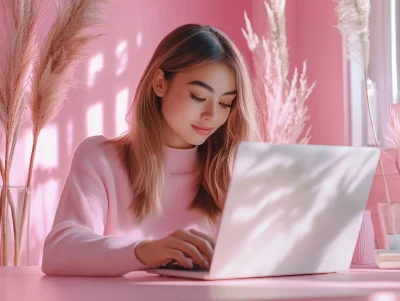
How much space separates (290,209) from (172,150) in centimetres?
76

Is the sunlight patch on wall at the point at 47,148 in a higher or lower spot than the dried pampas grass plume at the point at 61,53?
lower

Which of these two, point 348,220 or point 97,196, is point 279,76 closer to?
point 97,196

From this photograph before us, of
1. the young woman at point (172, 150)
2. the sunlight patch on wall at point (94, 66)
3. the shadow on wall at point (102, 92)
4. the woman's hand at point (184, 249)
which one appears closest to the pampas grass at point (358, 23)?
the young woman at point (172, 150)

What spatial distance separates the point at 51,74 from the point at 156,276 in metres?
1.80

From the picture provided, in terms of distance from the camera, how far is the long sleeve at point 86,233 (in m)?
1.29

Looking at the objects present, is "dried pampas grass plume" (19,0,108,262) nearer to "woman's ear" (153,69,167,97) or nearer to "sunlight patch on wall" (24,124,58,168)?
"sunlight patch on wall" (24,124,58,168)

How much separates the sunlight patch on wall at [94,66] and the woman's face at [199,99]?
180 cm

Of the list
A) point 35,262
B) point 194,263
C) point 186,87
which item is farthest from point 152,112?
point 35,262

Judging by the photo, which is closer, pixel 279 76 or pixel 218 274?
pixel 218 274

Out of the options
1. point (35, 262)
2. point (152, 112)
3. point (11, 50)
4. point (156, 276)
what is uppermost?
point (11, 50)

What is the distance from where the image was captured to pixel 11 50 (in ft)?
9.57

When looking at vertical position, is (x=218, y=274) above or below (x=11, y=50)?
below

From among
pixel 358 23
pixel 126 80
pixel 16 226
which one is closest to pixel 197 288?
pixel 16 226

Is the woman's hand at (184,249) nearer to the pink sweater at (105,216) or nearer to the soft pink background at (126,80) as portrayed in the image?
the pink sweater at (105,216)
